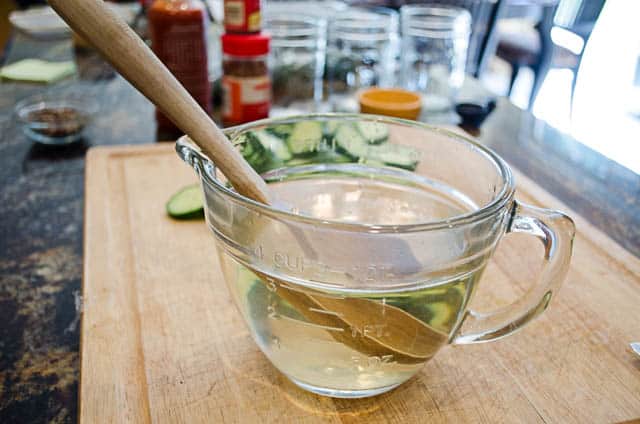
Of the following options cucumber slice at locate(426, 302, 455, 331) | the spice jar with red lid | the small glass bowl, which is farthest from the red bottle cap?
cucumber slice at locate(426, 302, 455, 331)

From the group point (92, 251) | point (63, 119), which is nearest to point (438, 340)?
point (92, 251)

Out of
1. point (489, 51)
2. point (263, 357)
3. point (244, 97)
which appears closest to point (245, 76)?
point (244, 97)

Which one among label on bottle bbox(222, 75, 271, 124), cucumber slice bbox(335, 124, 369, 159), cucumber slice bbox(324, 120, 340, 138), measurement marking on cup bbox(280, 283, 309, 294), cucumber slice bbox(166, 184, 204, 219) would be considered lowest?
cucumber slice bbox(166, 184, 204, 219)

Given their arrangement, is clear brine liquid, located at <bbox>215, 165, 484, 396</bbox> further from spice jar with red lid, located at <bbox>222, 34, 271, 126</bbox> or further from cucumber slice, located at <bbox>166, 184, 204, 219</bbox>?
spice jar with red lid, located at <bbox>222, 34, 271, 126</bbox>

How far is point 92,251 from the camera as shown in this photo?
0.71 meters

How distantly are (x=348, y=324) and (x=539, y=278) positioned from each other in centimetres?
18

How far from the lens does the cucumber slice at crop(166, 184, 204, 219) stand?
800mm

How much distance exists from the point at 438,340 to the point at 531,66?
2.56m

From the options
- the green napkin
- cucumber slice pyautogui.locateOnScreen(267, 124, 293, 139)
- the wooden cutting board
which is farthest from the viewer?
the green napkin

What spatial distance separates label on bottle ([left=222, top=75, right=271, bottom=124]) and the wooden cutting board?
372mm

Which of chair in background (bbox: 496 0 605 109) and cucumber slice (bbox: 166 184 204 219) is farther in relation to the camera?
chair in background (bbox: 496 0 605 109)

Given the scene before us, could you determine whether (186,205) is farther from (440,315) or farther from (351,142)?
(440,315)

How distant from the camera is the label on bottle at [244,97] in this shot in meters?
1.09

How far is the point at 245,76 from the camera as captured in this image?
1106mm
